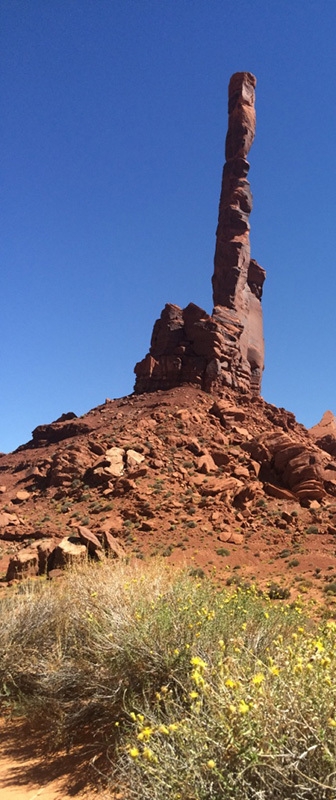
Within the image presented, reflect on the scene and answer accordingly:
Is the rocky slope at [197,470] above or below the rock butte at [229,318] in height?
below

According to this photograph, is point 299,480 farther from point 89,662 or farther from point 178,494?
point 89,662

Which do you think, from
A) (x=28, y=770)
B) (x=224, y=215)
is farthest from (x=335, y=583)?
(x=224, y=215)

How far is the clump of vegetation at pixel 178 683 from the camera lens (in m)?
2.89

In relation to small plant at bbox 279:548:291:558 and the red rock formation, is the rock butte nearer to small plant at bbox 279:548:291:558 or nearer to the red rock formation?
the red rock formation

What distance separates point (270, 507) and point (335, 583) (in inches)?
398

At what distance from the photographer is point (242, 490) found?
91.7 feet

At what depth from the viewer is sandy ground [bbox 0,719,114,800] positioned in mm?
4734

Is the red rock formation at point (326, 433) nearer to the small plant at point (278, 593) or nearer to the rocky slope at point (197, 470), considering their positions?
the rocky slope at point (197, 470)

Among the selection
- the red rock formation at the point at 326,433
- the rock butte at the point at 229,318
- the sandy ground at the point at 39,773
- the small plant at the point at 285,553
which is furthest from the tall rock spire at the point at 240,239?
the sandy ground at the point at 39,773

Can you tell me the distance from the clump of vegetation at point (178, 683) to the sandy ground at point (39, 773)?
0.26 metres

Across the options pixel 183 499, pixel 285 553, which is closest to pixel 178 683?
pixel 285 553

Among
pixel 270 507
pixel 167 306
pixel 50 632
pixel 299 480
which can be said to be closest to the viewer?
pixel 50 632

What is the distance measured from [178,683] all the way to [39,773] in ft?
6.16

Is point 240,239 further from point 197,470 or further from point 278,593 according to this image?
point 278,593
